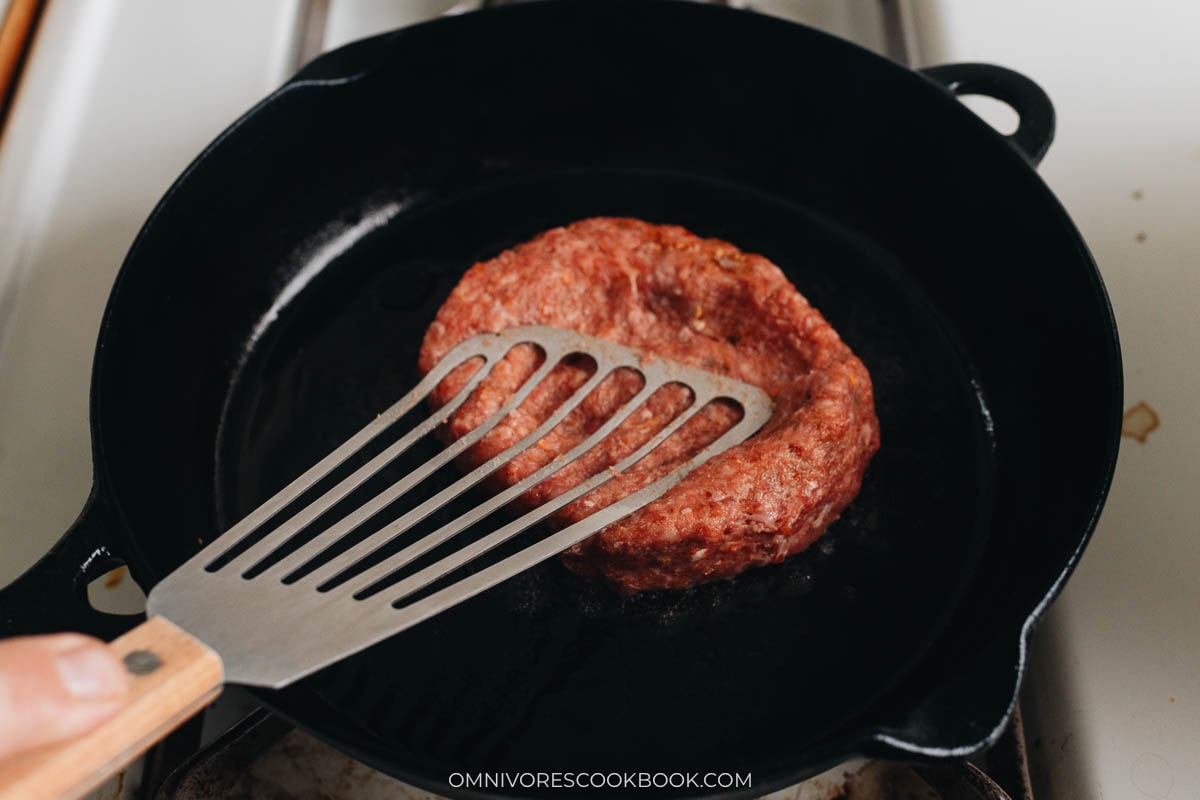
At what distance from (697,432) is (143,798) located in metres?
0.99

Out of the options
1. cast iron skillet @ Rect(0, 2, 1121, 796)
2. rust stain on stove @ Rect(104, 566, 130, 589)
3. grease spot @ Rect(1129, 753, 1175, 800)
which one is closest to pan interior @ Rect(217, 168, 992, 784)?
cast iron skillet @ Rect(0, 2, 1121, 796)

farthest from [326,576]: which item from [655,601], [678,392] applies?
A: [678,392]

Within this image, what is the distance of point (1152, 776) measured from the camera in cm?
133

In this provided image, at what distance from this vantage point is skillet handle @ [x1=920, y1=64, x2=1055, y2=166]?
1646mm

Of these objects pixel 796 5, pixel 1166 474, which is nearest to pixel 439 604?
pixel 1166 474

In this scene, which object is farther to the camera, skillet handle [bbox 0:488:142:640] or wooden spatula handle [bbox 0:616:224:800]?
skillet handle [bbox 0:488:142:640]

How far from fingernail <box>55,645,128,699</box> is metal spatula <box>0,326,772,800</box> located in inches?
1.4

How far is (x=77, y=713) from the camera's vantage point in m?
0.80

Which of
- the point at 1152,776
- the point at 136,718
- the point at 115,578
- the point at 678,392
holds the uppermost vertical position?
the point at 136,718

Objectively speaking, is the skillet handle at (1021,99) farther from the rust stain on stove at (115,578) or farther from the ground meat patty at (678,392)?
the rust stain on stove at (115,578)

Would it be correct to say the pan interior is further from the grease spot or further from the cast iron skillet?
the grease spot

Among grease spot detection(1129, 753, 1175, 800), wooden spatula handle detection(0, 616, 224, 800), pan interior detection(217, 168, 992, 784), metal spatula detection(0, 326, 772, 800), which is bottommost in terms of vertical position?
grease spot detection(1129, 753, 1175, 800)

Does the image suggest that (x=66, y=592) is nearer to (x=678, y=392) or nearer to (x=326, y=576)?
(x=326, y=576)

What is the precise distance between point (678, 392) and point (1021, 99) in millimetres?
794
